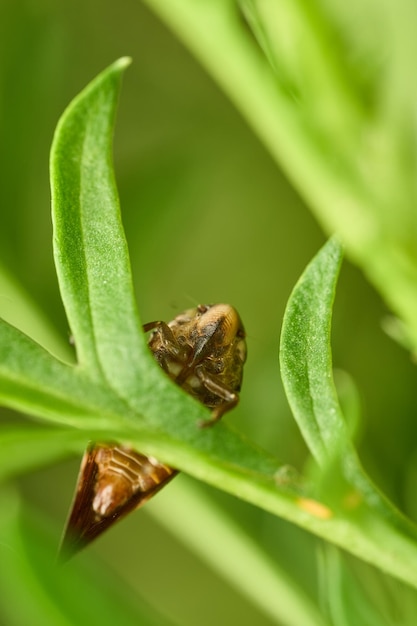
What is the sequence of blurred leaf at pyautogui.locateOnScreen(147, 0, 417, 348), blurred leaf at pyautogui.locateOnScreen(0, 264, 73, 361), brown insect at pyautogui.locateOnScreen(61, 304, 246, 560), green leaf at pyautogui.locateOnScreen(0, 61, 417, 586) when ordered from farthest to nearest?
1. blurred leaf at pyautogui.locateOnScreen(0, 264, 73, 361)
2. brown insect at pyautogui.locateOnScreen(61, 304, 246, 560)
3. blurred leaf at pyautogui.locateOnScreen(147, 0, 417, 348)
4. green leaf at pyautogui.locateOnScreen(0, 61, 417, 586)

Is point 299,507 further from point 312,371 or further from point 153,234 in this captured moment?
point 153,234

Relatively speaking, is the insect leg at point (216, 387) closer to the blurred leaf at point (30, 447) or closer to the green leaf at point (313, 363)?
the green leaf at point (313, 363)

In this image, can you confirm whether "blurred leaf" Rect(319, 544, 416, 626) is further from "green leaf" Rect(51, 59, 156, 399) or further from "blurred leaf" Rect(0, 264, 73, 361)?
"blurred leaf" Rect(0, 264, 73, 361)

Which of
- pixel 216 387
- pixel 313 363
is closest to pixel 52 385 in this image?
pixel 313 363

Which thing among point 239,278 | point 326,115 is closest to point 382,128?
point 326,115

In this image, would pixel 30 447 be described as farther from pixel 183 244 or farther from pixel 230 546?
pixel 183 244

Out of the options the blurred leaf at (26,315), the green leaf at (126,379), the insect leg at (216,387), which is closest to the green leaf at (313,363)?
the green leaf at (126,379)

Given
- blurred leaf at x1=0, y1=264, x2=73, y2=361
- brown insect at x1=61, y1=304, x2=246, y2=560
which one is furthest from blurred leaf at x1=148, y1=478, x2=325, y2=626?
blurred leaf at x1=0, y1=264, x2=73, y2=361
